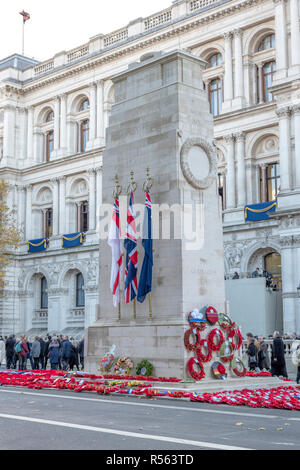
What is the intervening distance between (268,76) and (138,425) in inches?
1343

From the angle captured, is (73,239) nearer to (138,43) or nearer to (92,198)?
(92,198)

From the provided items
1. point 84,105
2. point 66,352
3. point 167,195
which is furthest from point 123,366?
point 84,105

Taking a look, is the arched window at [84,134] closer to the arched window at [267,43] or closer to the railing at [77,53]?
the railing at [77,53]

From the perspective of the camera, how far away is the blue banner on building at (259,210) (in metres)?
37.5

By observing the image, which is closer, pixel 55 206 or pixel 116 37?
pixel 116 37

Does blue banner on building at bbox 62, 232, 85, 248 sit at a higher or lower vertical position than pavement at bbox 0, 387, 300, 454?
higher

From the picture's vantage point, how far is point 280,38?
38.5 meters

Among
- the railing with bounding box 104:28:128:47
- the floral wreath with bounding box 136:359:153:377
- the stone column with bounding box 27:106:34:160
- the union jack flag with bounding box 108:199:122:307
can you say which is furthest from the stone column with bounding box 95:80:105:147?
the floral wreath with bounding box 136:359:153:377

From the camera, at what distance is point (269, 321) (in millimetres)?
34656

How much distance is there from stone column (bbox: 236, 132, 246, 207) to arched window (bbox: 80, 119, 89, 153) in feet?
50.6

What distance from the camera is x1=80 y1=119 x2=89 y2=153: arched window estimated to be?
52.4 meters

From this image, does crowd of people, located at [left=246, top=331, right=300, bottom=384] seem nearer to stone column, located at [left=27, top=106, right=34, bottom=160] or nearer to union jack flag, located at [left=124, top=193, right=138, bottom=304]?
union jack flag, located at [left=124, top=193, right=138, bottom=304]

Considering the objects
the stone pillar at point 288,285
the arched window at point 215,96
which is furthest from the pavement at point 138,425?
the arched window at point 215,96
